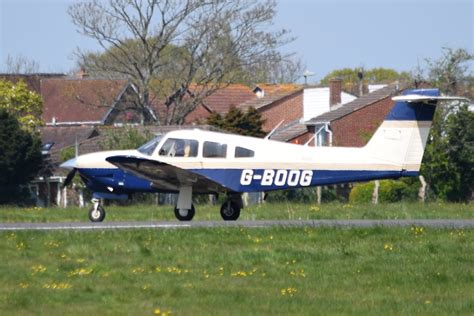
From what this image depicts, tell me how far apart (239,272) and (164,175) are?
924 cm

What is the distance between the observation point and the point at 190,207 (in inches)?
1037

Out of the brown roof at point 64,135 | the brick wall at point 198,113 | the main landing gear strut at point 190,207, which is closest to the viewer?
the main landing gear strut at point 190,207

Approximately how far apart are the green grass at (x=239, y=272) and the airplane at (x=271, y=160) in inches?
152

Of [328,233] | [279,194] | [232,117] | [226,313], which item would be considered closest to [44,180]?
[232,117]

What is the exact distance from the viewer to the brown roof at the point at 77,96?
6919cm

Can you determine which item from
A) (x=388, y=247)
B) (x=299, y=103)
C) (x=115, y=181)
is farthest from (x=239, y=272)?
(x=299, y=103)

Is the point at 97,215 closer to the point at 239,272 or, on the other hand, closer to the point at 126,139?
the point at 239,272

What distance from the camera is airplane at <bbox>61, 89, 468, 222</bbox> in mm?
25172

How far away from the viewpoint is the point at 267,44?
203 ft

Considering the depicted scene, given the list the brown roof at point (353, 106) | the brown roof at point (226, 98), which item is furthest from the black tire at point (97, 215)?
the brown roof at point (226, 98)

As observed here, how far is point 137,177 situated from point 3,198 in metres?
24.1

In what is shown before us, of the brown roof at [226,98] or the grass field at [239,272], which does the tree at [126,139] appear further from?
the grass field at [239,272]

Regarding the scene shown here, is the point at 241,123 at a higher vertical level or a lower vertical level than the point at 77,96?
lower

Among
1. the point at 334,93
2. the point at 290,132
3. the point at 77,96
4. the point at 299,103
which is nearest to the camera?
the point at 290,132
